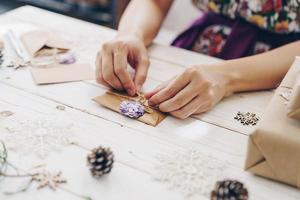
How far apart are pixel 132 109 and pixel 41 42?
362mm

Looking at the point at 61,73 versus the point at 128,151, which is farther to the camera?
the point at 61,73

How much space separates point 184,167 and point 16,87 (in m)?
0.40

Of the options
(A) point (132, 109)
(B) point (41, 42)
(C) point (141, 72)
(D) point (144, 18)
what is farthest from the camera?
(D) point (144, 18)

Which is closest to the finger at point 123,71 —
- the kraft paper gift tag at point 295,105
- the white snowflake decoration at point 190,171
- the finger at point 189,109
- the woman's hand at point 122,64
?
the woman's hand at point 122,64

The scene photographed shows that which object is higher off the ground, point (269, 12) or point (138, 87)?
point (269, 12)

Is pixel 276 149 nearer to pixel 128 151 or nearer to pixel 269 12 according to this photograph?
pixel 128 151

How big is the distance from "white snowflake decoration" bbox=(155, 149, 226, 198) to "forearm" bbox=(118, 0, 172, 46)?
451 millimetres

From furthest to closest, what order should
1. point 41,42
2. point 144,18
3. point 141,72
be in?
point 144,18, point 41,42, point 141,72

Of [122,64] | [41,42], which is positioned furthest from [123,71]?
[41,42]

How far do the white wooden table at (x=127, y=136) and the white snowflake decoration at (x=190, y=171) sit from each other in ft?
0.04

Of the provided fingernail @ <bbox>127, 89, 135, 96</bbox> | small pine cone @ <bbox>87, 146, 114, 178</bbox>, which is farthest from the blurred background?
small pine cone @ <bbox>87, 146, 114, 178</bbox>

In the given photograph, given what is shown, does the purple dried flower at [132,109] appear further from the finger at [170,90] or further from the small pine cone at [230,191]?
the small pine cone at [230,191]

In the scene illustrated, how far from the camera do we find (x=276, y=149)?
25.6 inches

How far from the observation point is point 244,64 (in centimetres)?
95
